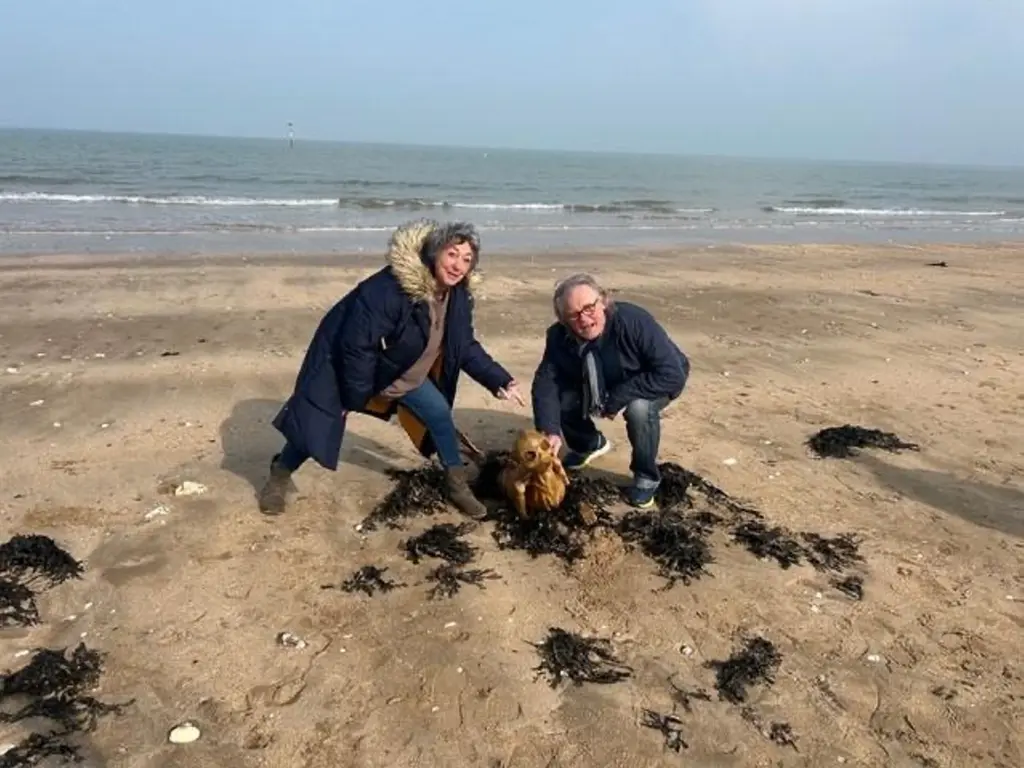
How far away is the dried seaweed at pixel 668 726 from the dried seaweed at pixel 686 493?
1.98 meters

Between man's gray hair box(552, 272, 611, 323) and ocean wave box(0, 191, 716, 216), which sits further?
ocean wave box(0, 191, 716, 216)

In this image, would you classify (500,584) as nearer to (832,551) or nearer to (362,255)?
(832,551)

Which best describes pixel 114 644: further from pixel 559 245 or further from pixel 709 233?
pixel 709 233

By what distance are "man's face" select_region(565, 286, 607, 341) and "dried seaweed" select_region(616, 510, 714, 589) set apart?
1094 millimetres

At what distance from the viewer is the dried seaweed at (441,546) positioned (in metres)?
4.43

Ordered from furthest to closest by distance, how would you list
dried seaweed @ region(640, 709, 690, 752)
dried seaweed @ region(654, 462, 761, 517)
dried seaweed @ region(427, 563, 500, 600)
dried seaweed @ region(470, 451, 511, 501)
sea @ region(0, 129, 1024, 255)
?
sea @ region(0, 129, 1024, 255)
dried seaweed @ region(470, 451, 511, 501)
dried seaweed @ region(654, 462, 761, 517)
dried seaweed @ region(427, 563, 500, 600)
dried seaweed @ region(640, 709, 690, 752)

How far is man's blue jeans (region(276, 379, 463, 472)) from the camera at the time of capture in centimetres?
487

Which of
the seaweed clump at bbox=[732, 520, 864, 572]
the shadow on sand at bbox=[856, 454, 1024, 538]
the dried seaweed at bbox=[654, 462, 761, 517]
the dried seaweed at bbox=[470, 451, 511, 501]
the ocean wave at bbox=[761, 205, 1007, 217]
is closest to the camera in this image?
the seaweed clump at bbox=[732, 520, 864, 572]

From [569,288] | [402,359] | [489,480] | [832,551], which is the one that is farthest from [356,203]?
[832,551]

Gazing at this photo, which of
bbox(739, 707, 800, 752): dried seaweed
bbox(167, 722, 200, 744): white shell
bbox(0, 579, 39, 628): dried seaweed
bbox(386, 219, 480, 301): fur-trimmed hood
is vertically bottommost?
bbox(0, 579, 39, 628): dried seaweed

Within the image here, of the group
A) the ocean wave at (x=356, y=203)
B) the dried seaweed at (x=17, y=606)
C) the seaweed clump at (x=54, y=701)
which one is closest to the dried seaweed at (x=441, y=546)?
the seaweed clump at (x=54, y=701)

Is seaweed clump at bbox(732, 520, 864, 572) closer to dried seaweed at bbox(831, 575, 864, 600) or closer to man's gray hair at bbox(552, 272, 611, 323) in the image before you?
dried seaweed at bbox(831, 575, 864, 600)

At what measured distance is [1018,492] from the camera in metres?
5.33

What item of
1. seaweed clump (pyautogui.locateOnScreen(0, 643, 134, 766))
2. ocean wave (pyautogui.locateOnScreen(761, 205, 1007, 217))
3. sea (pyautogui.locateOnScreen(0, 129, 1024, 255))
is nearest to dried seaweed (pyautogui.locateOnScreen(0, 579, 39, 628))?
seaweed clump (pyautogui.locateOnScreen(0, 643, 134, 766))
